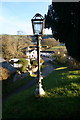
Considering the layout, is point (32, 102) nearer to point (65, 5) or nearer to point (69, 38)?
point (69, 38)

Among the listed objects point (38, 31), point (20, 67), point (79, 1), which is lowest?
point (20, 67)

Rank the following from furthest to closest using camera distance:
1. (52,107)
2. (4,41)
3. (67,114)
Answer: (4,41) < (52,107) < (67,114)

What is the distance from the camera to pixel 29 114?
13.8ft

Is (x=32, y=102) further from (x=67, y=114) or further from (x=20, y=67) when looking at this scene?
(x=20, y=67)

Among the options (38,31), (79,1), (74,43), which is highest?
(79,1)

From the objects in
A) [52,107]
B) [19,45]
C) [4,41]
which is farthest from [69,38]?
[19,45]

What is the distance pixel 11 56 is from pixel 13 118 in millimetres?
24984

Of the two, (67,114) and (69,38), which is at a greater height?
(69,38)

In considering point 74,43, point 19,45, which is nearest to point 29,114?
point 74,43

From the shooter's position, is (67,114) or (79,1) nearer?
(67,114)

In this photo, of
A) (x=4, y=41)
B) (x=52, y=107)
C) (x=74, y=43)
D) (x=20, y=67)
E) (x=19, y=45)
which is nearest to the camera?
(x=52, y=107)

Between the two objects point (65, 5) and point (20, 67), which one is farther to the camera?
point (20, 67)

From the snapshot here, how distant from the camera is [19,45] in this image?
106 feet

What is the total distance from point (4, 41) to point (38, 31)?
77.1 feet
